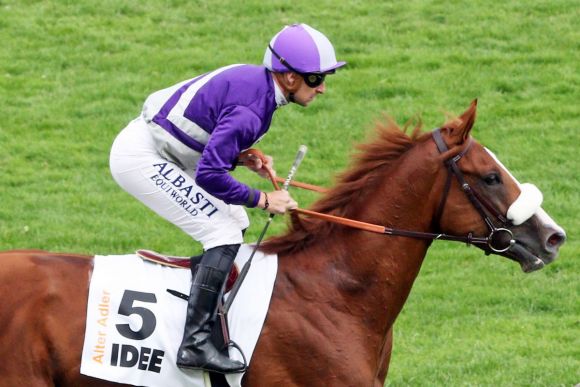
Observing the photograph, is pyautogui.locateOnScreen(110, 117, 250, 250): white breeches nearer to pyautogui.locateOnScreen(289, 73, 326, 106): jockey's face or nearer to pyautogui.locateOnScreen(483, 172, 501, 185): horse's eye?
pyautogui.locateOnScreen(289, 73, 326, 106): jockey's face

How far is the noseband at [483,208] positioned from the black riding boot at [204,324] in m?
1.28

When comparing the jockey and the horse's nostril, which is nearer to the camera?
the jockey

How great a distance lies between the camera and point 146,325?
6.44 m

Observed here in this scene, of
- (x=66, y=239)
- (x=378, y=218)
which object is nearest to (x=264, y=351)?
(x=378, y=218)

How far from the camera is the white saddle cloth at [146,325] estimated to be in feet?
21.0

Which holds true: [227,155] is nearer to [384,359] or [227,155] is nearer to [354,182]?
[354,182]

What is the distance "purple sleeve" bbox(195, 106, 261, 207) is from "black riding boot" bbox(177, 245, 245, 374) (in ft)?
1.28

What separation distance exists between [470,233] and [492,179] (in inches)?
12.4

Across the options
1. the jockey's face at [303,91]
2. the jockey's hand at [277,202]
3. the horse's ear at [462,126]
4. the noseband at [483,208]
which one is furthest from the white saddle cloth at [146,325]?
the horse's ear at [462,126]

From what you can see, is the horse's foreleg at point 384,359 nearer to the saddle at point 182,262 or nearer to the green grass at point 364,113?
the saddle at point 182,262

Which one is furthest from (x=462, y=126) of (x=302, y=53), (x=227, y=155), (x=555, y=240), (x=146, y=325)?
(x=146, y=325)

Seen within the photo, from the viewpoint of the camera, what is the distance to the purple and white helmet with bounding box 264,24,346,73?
255 inches

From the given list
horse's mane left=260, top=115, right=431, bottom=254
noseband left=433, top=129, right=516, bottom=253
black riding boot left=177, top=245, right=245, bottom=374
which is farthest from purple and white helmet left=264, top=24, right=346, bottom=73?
black riding boot left=177, top=245, right=245, bottom=374

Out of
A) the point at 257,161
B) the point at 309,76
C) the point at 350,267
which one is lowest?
the point at 350,267
